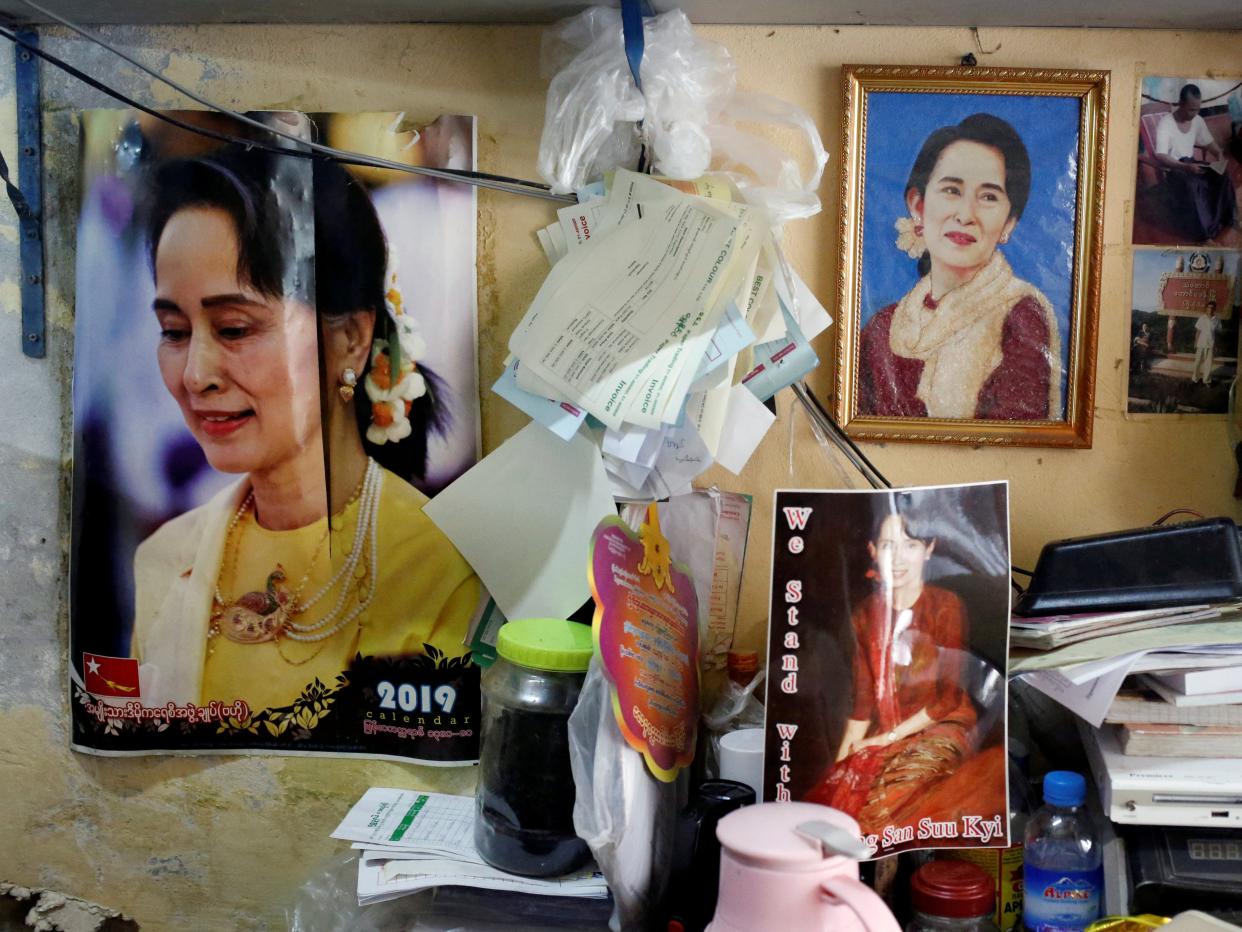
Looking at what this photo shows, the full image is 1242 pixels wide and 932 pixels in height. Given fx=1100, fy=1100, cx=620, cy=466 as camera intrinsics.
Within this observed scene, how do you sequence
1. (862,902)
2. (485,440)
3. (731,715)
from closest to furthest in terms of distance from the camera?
(862,902), (731,715), (485,440)

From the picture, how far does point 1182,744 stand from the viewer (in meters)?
0.97

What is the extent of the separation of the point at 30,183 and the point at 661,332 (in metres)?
0.78

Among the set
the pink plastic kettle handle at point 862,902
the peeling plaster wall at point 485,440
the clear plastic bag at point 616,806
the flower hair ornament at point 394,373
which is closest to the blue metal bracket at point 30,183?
the peeling plaster wall at point 485,440

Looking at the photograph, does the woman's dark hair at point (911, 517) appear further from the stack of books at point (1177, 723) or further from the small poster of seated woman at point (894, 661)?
the stack of books at point (1177, 723)

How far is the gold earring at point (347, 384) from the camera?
4.14 feet

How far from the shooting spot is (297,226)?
1.24m

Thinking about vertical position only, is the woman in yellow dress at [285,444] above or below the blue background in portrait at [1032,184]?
below

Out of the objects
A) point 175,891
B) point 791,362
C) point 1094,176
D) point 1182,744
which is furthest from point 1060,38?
point 175,891

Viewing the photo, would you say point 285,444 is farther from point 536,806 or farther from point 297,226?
point 536,806

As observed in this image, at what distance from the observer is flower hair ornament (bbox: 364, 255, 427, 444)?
1.25m

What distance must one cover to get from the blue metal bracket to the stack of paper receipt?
0.59 metres

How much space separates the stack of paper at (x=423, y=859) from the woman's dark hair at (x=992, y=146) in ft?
2.65

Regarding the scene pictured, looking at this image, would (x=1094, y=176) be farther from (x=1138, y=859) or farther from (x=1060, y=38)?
(x=1138, y=859)

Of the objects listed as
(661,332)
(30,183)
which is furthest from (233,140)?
(661,332)
